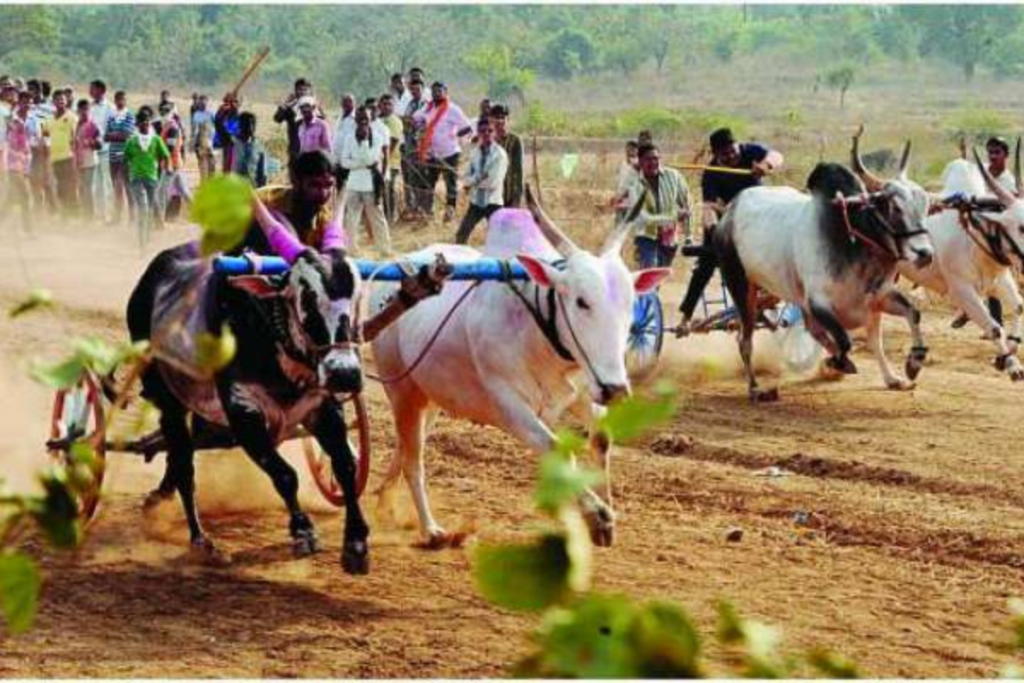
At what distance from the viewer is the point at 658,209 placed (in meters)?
14.4

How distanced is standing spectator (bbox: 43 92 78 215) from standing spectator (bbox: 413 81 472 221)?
4272 millimetres

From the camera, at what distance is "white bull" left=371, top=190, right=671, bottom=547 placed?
7.27 metres

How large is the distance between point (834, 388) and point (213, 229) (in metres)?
12.0

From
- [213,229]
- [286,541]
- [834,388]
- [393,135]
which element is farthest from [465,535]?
[393,135]

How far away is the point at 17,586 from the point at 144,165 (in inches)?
745

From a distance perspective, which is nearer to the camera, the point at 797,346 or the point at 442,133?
the point at 797,346

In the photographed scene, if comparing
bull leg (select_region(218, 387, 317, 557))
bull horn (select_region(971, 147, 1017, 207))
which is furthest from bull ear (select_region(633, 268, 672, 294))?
bull horn (select_region(971, 147, 1017, 207))

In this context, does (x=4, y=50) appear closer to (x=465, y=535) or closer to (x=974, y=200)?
(x=974, y=200)

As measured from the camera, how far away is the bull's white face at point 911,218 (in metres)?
11.9

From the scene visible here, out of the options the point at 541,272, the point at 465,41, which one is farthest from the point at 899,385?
the point at 465,41

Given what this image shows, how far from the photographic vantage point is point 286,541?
8.52 meters

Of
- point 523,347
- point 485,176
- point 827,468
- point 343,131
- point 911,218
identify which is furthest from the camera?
point 343,131

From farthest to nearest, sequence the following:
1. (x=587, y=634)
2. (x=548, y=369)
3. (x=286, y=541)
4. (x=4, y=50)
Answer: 1. (x=4, y=50)
2. (x=286, y=541)
3. (x=548, y=369)
4. (x=587, y=634)

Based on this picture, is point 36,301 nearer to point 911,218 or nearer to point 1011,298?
point 911,218
